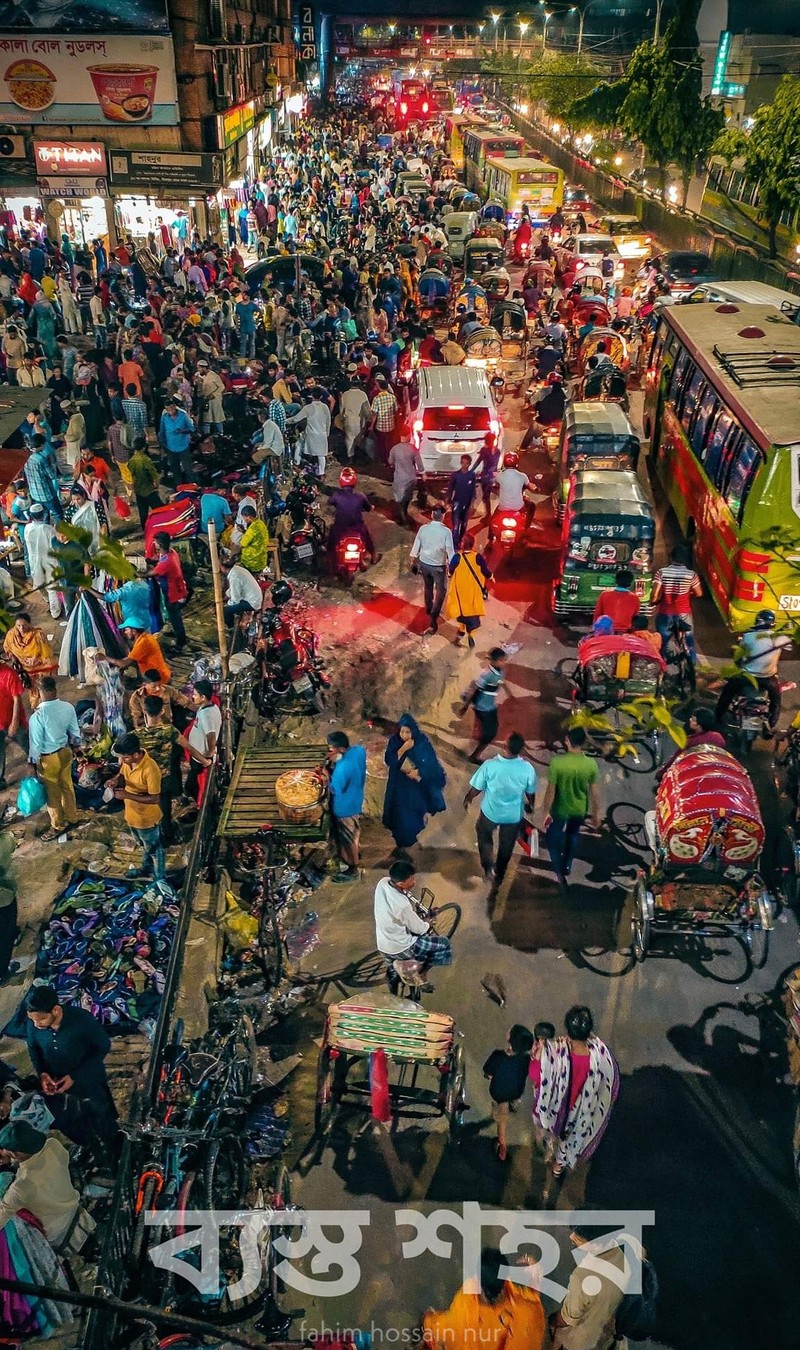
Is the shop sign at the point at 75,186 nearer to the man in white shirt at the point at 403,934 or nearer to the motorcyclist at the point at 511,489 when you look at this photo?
the motorcyclist at the point at 511,489

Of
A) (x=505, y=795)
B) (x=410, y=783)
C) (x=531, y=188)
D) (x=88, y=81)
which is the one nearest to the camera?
(x=505, y=795)

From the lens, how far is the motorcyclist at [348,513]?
44.0 ft

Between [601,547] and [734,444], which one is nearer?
[734,444]

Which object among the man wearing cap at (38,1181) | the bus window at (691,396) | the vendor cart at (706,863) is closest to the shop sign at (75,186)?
the bus window at (691,396)

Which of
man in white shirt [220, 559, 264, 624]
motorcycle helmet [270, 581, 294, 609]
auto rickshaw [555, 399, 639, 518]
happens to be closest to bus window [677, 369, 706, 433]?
auto rickshaw [555, 399, 639, 518]

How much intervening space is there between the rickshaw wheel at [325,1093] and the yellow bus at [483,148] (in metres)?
41.9

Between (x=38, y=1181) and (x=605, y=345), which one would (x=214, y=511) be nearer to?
(x=38, y=1181)

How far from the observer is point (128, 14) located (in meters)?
26.1

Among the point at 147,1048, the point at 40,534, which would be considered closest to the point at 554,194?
the point at 40,534

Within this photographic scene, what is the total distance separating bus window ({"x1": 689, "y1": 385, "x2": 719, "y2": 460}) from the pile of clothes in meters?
9.62

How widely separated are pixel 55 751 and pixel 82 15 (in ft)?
83.4

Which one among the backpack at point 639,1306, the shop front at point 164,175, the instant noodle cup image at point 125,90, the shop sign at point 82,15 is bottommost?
the backpack at point 639,1306

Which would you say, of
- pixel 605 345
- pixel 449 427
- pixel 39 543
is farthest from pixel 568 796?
pixel 605 345

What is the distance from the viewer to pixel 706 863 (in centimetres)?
759
